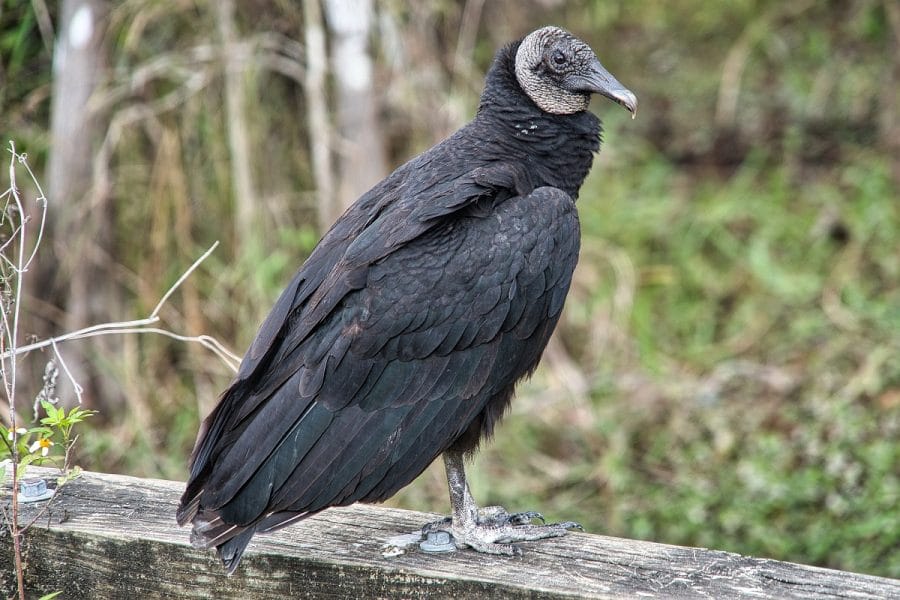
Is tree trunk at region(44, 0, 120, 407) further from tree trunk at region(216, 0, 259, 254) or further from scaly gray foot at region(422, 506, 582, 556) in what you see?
scaly gray foot at region(422, 506, 582, 556)

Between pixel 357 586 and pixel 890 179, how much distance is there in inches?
176

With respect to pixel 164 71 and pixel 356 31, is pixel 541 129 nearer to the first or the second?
pixel 356 31

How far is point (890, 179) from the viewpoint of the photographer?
545 cm

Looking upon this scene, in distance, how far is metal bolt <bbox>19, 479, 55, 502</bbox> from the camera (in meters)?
2.09

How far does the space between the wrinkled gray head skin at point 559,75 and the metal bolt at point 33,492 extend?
152 cm

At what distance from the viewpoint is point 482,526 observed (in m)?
2.25

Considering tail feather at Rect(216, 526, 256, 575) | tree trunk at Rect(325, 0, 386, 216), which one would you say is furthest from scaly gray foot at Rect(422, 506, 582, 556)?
tree trunk at Rect(325, 0, 386, 216)

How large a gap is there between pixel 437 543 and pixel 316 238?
2402mm

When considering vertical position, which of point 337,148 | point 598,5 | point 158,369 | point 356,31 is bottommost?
point 158,369

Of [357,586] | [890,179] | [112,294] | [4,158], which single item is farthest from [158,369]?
[890,179]

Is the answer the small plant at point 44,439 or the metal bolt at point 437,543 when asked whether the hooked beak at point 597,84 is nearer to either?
the metal bolt at point 437,543

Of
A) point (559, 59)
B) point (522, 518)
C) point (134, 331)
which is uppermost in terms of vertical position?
point (559, 59)

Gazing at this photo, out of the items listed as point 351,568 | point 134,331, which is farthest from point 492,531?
point 134,331

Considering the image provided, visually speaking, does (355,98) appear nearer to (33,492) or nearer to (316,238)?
(316,238)
